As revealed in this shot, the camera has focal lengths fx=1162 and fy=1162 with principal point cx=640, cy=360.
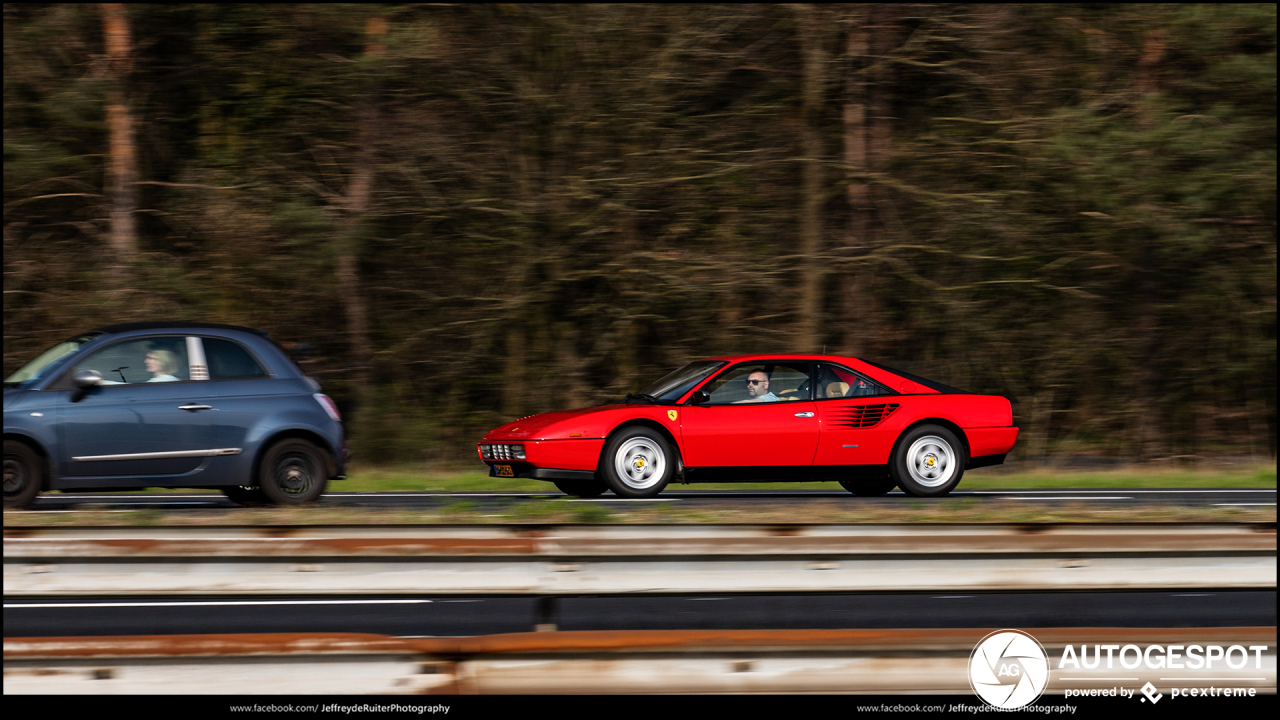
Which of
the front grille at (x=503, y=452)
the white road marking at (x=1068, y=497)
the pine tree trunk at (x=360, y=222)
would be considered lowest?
the white road marking at (x=1068, y=497)

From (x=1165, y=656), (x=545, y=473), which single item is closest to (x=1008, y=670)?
(x=1165, y=656)

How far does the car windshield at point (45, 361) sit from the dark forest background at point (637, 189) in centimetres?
707

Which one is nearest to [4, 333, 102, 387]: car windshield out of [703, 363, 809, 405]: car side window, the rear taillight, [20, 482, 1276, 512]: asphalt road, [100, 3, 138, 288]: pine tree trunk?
[20, 482, 1276, 512]: asphalt road

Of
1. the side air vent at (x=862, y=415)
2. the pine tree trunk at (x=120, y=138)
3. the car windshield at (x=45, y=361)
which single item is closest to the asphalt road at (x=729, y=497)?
the side air vent at (x=862, y=415)

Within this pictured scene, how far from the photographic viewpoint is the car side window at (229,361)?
9.34 m

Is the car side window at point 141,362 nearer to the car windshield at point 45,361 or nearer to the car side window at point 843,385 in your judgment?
the car windshield at point 45,361

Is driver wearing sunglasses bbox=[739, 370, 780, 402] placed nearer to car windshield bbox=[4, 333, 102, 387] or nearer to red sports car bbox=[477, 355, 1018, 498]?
red sports car bbox=[477, 355, 1018, 498]

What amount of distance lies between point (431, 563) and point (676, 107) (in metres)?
13.1

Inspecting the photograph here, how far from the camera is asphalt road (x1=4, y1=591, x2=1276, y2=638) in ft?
17.5

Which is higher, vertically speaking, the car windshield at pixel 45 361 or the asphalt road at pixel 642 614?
the car windshield at pixel 45 361

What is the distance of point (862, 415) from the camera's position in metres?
10.5

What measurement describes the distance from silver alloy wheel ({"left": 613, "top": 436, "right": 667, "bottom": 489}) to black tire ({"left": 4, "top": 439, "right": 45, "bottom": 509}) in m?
4.59

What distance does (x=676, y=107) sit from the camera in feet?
54.1

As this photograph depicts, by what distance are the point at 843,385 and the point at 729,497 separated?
146cm
